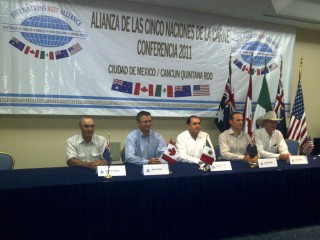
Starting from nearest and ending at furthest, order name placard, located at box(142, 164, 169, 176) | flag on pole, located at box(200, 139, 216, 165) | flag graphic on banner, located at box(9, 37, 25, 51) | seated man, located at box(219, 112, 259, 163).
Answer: name placard, located at box(142, 164, 169, 176)
flag on pole, located at box(200, 139, 216, 165)
flag graphic on banner, located at box(9, 37, 25, 51)
seated man, located at box(219, 112, 259, 163)

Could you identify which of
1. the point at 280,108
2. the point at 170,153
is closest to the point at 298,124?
the point at 280,108

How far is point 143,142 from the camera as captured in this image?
131 inches

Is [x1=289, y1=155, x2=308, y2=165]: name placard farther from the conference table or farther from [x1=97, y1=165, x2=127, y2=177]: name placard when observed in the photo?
[x1=97, y1=165, x2=127, y2=177]: name placard

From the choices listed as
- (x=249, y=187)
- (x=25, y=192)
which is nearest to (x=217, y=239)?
(x=249, y=187)

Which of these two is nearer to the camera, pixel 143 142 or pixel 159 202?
pixel 159 202

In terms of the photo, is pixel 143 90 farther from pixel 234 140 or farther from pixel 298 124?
pixel 298 124

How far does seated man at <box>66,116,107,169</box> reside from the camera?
3055 millimetres

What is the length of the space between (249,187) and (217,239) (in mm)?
490

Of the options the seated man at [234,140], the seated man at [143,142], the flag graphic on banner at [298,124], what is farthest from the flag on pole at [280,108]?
the seated man at [143,142]

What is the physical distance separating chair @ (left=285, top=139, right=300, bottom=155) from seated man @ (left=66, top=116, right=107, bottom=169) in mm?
2386

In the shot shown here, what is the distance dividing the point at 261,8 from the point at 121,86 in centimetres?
195

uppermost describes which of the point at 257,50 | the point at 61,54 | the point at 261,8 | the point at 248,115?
the point at 261,8

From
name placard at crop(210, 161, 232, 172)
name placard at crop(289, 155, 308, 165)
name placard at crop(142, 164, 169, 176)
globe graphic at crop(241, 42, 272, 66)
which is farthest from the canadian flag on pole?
globe graphic at crop(241, 42, 272, 66)

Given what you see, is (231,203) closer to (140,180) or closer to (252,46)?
(140,180)
